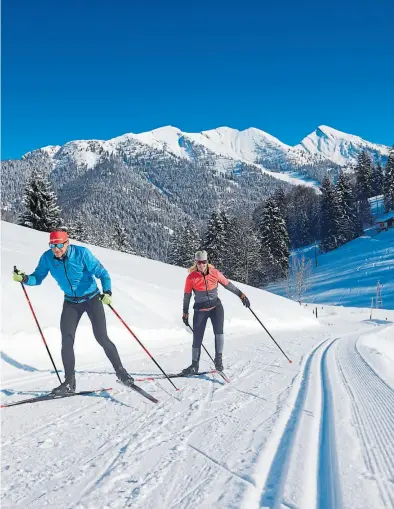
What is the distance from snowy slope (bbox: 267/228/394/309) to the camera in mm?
50625

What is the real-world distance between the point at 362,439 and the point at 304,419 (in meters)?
0.71

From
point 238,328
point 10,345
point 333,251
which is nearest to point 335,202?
point 333,251

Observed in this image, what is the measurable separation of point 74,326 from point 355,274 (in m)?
56.1

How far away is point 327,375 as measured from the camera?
7043 mm

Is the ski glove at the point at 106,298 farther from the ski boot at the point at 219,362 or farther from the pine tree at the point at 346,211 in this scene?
the pine tree at the point at 346,211

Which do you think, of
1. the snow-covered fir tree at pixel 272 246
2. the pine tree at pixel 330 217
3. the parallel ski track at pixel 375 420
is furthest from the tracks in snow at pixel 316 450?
the pine tree at pixel 330 217

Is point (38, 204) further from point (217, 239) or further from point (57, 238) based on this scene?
point (57, 238)

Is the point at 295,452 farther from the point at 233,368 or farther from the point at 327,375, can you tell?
the point at 233,368

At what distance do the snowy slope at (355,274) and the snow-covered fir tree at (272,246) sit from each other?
1.87 metres

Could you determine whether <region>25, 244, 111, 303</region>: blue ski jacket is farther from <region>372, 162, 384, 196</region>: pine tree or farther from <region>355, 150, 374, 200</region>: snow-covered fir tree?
<region>372, 162, 384, 196</region>: pine tree

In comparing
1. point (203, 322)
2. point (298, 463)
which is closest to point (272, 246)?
point (203, 322)

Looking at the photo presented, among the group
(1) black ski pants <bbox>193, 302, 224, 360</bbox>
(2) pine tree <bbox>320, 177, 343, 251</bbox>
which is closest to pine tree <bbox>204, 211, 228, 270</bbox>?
(2) pine tree <bbox>320, 177, 343, 251</bbox>

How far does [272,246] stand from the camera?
2253 inches

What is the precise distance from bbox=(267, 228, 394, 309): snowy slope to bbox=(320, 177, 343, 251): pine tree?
3133 mm
